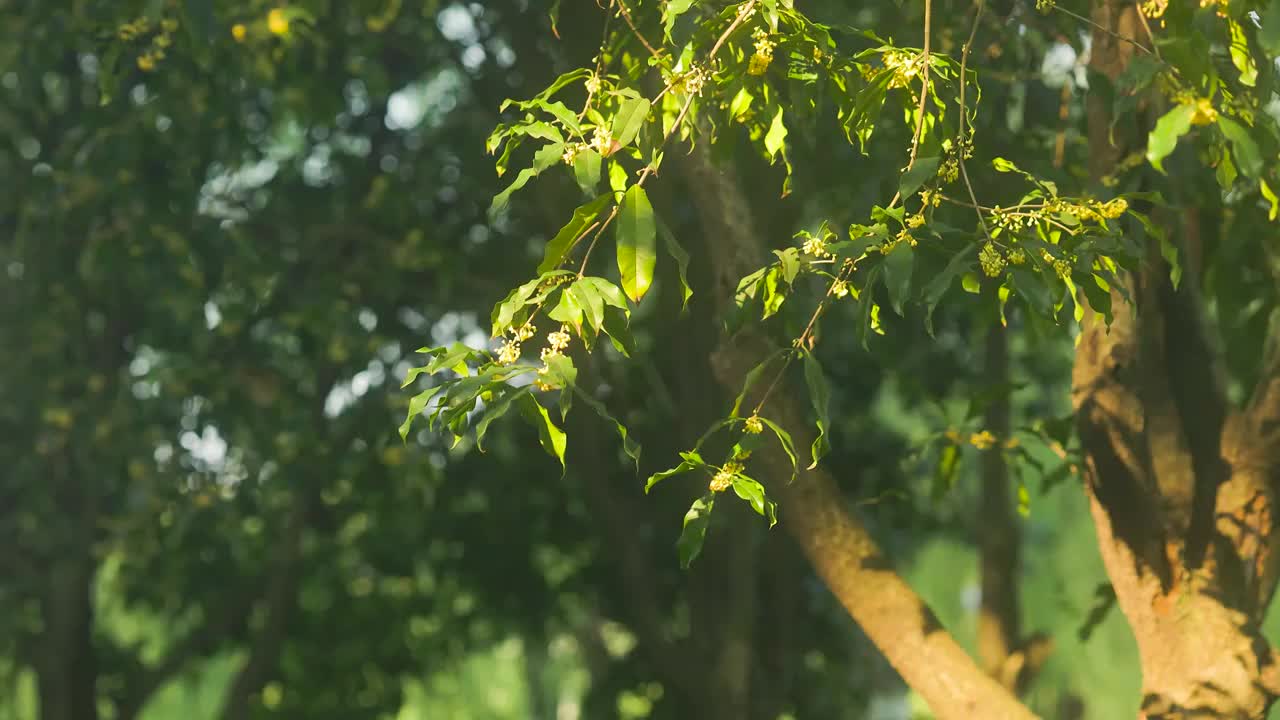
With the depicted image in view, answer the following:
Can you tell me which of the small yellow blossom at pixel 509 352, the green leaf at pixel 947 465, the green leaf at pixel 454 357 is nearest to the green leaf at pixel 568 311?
the small yellow blossom at pixel 509 352

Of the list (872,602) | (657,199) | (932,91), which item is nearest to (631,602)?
(657,199)

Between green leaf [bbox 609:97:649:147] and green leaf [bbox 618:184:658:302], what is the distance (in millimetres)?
117

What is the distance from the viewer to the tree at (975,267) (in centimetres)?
295

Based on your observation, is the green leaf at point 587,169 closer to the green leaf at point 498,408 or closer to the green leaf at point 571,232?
the green leaf at point 571,232

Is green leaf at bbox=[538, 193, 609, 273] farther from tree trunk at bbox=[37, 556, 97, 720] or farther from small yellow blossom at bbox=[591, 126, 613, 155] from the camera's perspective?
tree trunk at bbox=[37, 556, 97, 720]

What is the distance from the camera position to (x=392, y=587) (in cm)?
947

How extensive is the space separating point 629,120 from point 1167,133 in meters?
0.97

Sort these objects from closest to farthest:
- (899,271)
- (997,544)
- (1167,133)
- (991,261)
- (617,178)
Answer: (1167,133), (899,271), (991,261), (617,178), (997,544)

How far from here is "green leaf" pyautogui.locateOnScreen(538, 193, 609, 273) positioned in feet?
9.56

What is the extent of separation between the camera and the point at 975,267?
3.31 meters

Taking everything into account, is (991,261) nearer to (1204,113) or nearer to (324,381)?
(1204,113)

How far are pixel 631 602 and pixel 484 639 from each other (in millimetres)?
2391

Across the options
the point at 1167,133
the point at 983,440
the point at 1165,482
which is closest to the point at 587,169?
the point at 1167,133

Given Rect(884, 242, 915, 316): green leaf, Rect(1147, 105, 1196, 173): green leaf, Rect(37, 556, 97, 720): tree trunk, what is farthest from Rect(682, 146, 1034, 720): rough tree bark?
Rect(37, 556, 97, 720): tree trunk
